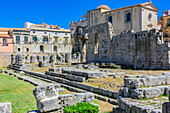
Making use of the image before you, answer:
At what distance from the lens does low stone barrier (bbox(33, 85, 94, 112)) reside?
17.9 feet

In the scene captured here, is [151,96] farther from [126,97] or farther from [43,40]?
[43,40]

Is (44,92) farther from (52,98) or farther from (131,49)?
(131,49)

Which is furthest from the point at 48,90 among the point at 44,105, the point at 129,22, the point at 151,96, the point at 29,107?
the point at 129,22

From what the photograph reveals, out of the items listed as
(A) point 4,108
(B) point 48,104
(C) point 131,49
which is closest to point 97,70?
(C) point 131,49

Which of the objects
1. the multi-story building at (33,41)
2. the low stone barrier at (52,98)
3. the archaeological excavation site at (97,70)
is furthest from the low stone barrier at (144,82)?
the multi-story building at (33,41)

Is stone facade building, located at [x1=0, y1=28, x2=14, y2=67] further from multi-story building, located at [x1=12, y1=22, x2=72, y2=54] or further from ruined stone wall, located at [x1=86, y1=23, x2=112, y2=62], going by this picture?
ruined stone wall, located at [x1=86, y1=23, x2=112, y2=62]

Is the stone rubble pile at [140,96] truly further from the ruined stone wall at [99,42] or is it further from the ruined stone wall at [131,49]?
the ruined stone wall at [99,42]

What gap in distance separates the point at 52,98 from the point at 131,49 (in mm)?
14871

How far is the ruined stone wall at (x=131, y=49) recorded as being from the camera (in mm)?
16484

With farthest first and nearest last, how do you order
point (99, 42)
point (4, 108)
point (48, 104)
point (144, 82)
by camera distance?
point (99, 42), point (144, 82), point (48, 104), point (4, 108)

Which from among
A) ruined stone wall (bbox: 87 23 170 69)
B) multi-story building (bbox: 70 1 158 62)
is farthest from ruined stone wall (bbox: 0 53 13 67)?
ruined stone wall (bbox: 87 23 170 69)

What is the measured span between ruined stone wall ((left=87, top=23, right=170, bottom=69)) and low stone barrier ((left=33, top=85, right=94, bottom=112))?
491 inches

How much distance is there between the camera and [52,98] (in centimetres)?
569

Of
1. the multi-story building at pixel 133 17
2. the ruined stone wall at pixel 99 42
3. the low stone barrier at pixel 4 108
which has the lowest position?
the low stone barrier at pixel 4 108
